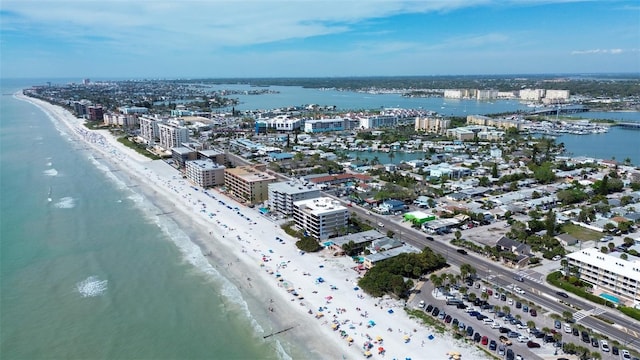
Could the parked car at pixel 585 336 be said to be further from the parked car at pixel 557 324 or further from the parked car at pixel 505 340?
the parked car at pixel 505 340

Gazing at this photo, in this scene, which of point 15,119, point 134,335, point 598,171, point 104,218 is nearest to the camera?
point 134,335

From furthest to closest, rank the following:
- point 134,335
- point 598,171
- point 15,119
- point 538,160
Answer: point 15,119 < point 538,160 < point 598,171 < point 134,335

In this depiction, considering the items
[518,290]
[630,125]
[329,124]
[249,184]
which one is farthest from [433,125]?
[518,290]

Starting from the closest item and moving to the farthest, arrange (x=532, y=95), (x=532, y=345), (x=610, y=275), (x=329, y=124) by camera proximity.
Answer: (x=532, y=345) → (x=610, y=275) → (x=329, y=124) → (x=532, y=95)

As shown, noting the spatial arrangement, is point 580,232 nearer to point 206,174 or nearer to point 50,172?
point 206,174

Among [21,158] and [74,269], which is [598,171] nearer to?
[74,269]

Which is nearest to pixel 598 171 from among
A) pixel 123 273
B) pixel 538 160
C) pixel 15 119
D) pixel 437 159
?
pixel 538 160

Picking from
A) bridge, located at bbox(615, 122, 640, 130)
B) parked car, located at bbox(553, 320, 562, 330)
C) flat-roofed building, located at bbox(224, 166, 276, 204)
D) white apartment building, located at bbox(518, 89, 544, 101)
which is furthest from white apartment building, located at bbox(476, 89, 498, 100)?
parked car, located at bbox(553, 320, 562, 330)
